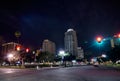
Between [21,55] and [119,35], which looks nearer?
[119,35]

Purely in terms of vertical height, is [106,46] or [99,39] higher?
[106,46]

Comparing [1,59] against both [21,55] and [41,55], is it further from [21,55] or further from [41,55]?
[21,55]

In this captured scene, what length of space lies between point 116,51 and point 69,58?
67955 millimetres

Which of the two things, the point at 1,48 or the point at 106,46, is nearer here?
the point at 106,46

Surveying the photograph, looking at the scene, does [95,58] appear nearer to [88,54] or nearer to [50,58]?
[88,54]

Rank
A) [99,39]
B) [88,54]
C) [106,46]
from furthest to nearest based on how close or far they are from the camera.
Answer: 1. [88,54]
2. [106,46]
3. [99,39]

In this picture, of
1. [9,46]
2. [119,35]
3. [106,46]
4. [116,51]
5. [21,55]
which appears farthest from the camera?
[9,46]

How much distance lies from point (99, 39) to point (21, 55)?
1953 inches

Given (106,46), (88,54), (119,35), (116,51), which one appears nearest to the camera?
(119,35)

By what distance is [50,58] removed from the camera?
414 feet

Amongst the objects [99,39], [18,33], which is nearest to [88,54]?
[18,33]

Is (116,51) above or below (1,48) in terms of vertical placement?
below

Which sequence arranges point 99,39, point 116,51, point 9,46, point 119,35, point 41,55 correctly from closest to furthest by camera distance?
point 119,35 < point 99,39 < point 116,51 < point 41,55 < point 9,46

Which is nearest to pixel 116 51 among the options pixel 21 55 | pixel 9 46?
pixel 21 55
